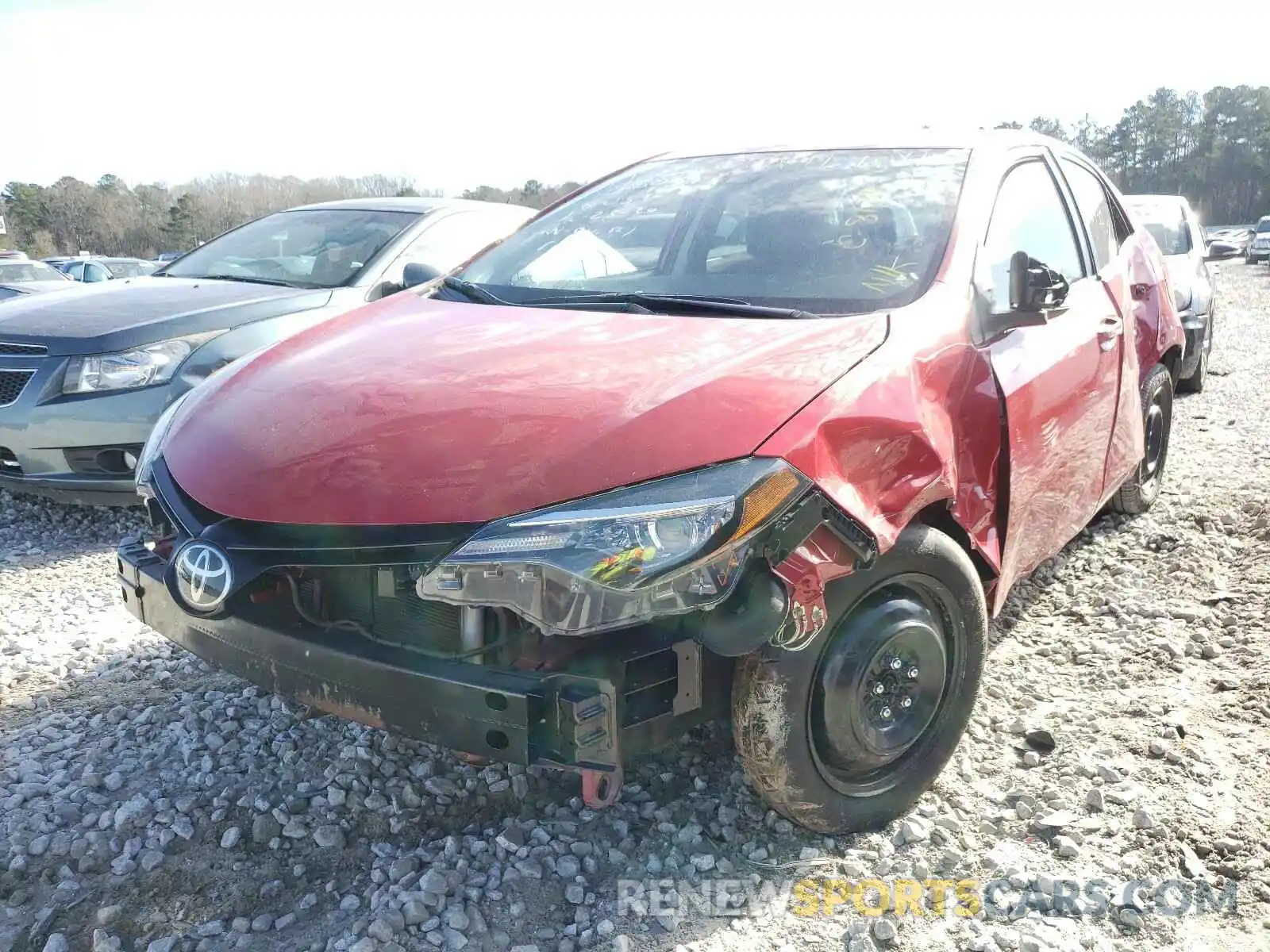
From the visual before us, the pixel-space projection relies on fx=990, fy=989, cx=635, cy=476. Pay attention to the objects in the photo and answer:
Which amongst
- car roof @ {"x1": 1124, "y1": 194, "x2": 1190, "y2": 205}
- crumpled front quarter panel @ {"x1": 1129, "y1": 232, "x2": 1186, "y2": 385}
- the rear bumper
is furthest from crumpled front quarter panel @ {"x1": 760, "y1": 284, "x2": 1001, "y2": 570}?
car roof @ {"x1": 1124, "y1": 194, "x2": 1190, "y2": 205}

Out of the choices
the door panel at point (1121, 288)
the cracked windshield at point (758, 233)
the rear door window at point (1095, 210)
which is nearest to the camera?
the cracked windshield at point (758, 233)

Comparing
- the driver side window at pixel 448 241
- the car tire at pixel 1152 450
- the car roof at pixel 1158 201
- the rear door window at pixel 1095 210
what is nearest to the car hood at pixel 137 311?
the driver side window at pixel 448 241

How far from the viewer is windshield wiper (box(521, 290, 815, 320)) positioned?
8.27ft

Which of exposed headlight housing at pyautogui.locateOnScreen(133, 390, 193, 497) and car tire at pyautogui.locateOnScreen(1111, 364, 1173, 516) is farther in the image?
car tire at pyautogui.locateOnScreen(1111, 364, 1173, 516)

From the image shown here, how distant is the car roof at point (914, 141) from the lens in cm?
314

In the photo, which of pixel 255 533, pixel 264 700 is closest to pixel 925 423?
pixel 255 533

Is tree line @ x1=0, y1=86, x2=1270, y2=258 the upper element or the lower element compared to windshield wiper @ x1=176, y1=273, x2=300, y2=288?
upper

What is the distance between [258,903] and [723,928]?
1037 mm

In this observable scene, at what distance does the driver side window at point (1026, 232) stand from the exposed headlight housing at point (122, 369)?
3.51 m

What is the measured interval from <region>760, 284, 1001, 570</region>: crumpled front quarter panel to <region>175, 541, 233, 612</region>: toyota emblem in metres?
1.13

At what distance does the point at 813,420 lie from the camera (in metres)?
2.01

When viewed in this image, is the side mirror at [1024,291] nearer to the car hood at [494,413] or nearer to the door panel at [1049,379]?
the door panel at [1049,379]

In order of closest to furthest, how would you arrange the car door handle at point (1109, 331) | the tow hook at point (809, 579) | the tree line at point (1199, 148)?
1. the tow hook at point (809, 579)
2. the car door handle at point (1109, 331)
3. the tree line at point (1199, 148)

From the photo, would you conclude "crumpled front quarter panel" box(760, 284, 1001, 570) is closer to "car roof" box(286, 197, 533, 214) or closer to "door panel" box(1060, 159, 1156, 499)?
"door panel" box(1060, 159, 1156, 499)
